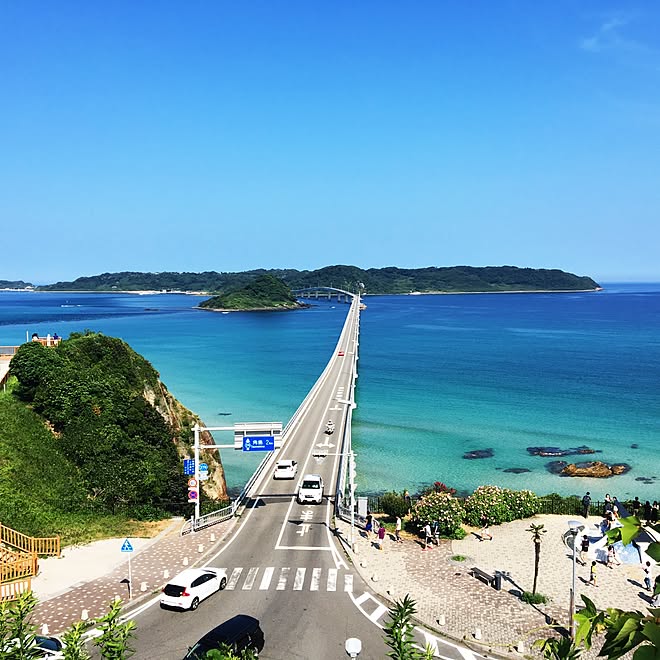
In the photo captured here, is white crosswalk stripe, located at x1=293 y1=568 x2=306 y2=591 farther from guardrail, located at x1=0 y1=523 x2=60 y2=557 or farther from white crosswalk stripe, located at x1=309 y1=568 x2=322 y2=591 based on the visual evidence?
guardrail, located at x1=0 y1=523 x2=60 y2=557

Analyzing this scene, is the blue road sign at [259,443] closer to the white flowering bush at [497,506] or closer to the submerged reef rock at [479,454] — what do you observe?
the white flowering bush at [497,506]

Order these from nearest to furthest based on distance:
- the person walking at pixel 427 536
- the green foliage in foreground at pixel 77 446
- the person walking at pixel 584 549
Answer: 1. the person walking at pixel 584 549
2. the person walking at pixel 427 536
3. the green foliage in foreground at pixel 77 446

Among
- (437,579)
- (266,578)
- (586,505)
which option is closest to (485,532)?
(437,579)

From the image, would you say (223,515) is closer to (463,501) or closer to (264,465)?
(264,465)

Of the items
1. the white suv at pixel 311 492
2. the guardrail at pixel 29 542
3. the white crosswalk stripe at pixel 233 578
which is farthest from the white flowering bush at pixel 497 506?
the guardrail at pixel 29 542

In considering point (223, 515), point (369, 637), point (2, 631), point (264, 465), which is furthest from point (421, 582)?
point (264, 465)

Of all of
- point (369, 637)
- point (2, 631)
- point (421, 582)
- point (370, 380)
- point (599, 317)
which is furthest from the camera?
point (599, 317)
